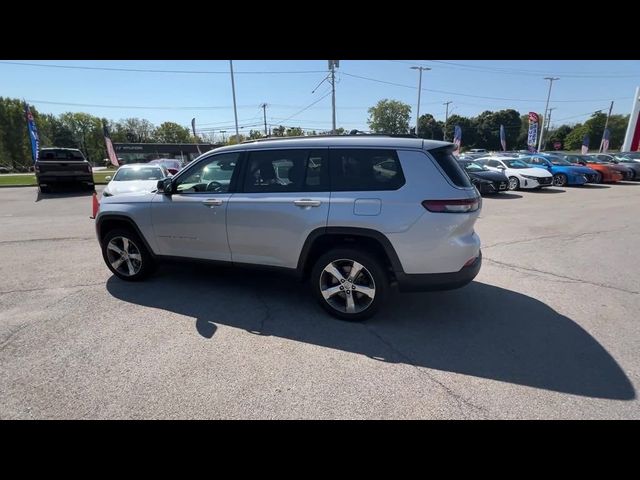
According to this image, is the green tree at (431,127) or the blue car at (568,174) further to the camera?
the green tree at (431,127)

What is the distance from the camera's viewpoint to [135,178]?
10.2m

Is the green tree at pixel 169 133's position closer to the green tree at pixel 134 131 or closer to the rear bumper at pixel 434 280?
the green tree at pixel 134 131

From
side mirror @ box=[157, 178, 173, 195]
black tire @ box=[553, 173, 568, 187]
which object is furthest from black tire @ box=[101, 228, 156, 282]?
black tire @ box=[553, 173, 568, 187]

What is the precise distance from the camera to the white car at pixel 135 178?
9180mm

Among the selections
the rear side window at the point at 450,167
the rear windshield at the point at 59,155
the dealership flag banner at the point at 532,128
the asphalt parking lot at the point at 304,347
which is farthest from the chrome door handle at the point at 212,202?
the dealership flag banner at the point at 532,128

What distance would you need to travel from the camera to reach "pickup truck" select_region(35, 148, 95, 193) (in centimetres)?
1417

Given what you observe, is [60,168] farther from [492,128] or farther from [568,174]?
[492,128]

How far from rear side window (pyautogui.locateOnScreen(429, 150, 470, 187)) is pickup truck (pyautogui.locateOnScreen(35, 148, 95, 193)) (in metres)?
16.8

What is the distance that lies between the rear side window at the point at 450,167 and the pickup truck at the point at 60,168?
16.8 metres

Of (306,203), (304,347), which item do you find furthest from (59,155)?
(304,347)

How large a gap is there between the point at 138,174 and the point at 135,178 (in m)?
0.24

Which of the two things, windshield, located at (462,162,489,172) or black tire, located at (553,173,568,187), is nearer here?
windshield, located at (462,162,489,172)

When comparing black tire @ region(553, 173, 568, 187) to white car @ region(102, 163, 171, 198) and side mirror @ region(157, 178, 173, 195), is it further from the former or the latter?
side mirror @ region(157, 178, 173, 195)
